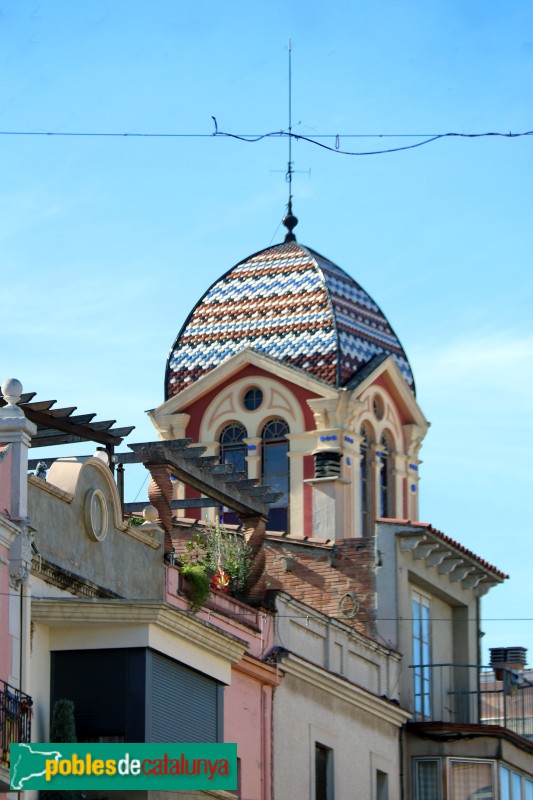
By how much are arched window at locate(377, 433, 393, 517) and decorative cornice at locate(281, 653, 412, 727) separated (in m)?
10.6

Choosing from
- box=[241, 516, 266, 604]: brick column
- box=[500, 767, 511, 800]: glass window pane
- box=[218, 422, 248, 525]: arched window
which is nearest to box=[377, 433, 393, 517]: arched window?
box=[218, 422, 248, 525]: arched window

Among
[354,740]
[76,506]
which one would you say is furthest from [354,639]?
[76,506]

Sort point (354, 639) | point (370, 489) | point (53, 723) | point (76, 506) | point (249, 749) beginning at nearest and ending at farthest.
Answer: point (53, 723) < point (76, 506) < point (249, 749) < point (354, 639) < point (370, 489)

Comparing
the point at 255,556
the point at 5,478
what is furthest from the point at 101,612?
the point at 255,556

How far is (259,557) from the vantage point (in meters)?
34.8

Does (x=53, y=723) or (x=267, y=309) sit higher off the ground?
(x=267, y=309)

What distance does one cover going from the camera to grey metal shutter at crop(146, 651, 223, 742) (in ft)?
90.1

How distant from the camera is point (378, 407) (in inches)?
1924

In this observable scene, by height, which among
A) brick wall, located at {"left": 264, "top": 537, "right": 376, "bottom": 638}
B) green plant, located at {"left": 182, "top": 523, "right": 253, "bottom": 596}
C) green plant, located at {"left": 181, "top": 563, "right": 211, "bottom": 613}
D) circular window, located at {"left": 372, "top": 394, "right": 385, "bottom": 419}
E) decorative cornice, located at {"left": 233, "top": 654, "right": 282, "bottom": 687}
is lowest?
decorative cornice, located at {"left": 233, "top": 654, "right": 282, "bottom": 687}

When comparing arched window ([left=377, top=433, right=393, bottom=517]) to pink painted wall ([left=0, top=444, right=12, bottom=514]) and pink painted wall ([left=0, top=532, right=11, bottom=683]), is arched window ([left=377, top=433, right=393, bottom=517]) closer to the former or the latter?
pink painted wall ([left=0, top=444, right=12, bottom=514])

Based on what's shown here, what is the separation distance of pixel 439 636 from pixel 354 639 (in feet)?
17.2

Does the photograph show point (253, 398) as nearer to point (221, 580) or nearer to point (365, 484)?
point (365, 484)

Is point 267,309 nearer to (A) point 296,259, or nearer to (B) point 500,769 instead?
(A) point 296,259

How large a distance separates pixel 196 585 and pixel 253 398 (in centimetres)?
1675
